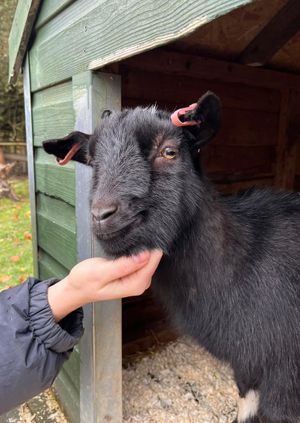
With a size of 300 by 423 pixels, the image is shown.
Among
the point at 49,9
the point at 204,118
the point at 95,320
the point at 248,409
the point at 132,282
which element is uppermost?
the point at 49,9

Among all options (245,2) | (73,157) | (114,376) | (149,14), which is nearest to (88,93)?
(73,157)

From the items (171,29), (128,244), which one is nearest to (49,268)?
(128,244)

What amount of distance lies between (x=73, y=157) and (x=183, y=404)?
1845 millimetres

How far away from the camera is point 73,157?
1.77 meters

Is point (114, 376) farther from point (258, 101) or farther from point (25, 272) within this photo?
point (25, 272)

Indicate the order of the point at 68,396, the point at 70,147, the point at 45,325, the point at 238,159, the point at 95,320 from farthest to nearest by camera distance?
the point at 238,159, the point at 68,396, the point at 95,320, the point at 70,147, the point at 45,325

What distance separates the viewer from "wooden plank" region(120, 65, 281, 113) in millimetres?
2617

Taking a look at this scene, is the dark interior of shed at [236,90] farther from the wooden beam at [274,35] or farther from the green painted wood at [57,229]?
the green painted wood at [57,229]

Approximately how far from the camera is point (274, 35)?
88.4 inches

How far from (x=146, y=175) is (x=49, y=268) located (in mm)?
1558

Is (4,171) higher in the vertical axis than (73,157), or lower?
lower

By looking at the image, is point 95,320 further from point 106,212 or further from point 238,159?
point 238,159

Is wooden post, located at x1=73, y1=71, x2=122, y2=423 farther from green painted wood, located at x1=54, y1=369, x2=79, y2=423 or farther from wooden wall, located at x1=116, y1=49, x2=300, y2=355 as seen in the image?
wooden wall, located at x1=116, y1=49, x2=300, y2=355

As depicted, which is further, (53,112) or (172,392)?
(172,392)
